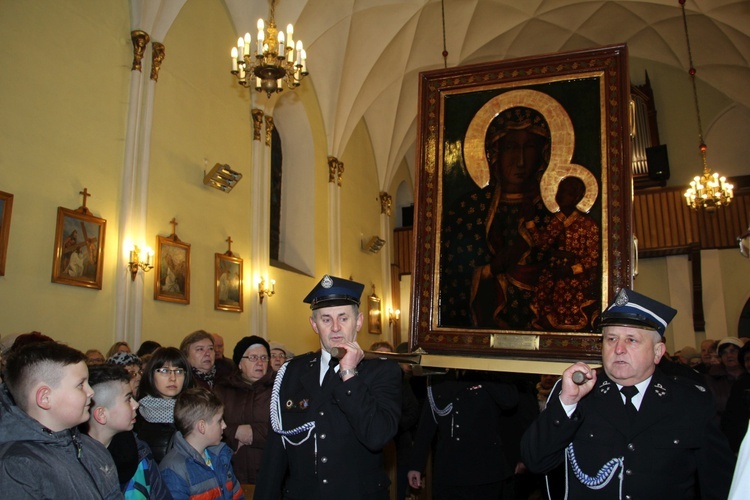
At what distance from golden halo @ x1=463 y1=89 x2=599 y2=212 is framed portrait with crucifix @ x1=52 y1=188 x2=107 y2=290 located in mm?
5408

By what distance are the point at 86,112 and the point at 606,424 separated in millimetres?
7516

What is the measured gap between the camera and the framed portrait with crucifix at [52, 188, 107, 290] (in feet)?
24.3

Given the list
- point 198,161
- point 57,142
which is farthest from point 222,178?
point 57,142

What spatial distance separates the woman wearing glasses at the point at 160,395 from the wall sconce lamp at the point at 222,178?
6312mm

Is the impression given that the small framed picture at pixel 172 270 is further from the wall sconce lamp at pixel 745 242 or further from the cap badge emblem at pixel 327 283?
the wall sconce lamp at pixel 745 242

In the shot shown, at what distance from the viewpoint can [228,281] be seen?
10.6 metres

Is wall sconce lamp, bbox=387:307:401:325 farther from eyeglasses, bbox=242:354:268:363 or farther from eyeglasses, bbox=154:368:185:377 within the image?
eyeglasses, bbox=154:368:185:377

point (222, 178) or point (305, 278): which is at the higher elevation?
point (222, 178)

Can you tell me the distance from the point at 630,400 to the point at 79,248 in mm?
6872

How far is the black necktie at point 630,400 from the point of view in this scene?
2.69 m

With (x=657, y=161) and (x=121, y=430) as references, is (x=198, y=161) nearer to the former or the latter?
(x=121, y=430)

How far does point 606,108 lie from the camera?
3.77 m

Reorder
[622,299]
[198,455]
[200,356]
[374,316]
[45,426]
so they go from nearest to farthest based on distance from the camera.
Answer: [45,426] → [622,299] → [198,455] → [200,356] → [374,316]

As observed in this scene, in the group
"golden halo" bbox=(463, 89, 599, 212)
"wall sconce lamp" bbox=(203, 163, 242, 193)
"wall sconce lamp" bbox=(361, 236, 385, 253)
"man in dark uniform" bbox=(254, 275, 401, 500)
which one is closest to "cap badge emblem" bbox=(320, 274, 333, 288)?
"man in dark uniform" bbox=(254, 275, 401, 500)
